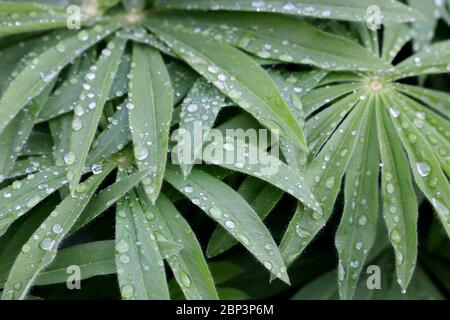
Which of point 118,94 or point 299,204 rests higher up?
point 118,94

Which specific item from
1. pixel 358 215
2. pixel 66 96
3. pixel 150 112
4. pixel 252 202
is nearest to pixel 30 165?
pixel 66 96

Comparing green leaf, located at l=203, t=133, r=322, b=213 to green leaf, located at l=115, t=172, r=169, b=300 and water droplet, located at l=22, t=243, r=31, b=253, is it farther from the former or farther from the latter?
water droplet, located at l=22, t=243, r=31, b=253

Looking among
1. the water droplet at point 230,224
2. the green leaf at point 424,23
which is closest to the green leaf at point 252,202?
the water droplet at point 230,224

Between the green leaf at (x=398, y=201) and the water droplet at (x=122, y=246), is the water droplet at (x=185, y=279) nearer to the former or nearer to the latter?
the water droplet at (x=122, y=246)

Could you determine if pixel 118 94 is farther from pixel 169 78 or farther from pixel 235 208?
pixel 235 208

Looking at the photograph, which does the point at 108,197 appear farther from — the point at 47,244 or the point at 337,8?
the point at 337,8

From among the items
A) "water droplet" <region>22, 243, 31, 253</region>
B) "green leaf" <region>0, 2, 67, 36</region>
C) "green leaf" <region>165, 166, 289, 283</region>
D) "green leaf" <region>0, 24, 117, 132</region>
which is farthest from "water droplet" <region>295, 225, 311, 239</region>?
"green leaf" <region>0, 2, 67, 36</region>
